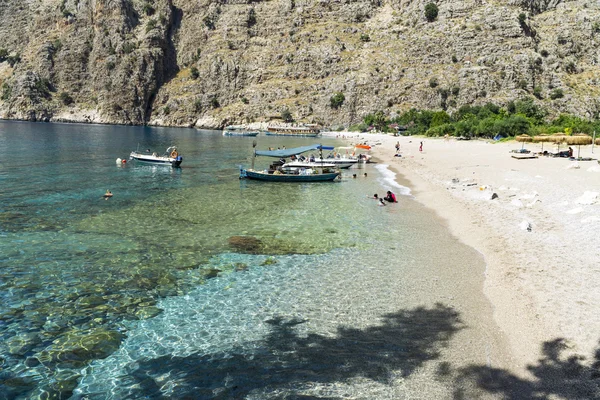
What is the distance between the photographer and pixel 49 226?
20.7 metres

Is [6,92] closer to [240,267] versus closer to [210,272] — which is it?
[210,272]

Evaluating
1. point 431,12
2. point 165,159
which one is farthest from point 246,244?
point 431,12

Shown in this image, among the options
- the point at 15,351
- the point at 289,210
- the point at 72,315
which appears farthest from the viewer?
the point at 289,210

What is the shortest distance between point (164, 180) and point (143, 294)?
2732 cm

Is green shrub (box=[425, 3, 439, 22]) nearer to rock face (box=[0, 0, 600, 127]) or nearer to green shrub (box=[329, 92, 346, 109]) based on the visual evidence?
rock face (box=[0, 0, 600, 127])

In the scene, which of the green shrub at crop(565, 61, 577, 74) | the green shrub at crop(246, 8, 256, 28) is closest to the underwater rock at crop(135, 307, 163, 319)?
the green shrub at crop(565, 61, 577, 74)

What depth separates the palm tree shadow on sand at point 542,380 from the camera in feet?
26.0

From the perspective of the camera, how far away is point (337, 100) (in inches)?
6132

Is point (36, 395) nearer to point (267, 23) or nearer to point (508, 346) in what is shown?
point (508, 346)

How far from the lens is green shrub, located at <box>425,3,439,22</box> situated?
15862 cm

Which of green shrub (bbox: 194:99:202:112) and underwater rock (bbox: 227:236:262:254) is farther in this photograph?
green shrub (bbox: 194:99:202:112)

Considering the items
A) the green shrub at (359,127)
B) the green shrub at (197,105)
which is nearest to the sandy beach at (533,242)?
the green shrub at (359,127)

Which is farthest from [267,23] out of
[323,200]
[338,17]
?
[323,200]

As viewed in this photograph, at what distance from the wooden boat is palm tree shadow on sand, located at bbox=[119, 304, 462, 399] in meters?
127
